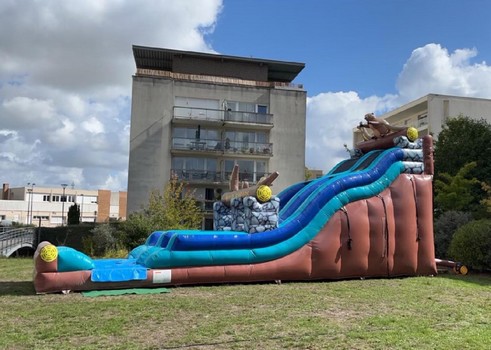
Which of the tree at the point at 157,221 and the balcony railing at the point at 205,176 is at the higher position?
the balcony railing at the point at 205,176

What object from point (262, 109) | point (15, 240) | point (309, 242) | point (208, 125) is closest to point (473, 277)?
point (309, 242)

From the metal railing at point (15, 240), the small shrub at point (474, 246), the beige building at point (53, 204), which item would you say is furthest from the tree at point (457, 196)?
the beige building at point (53, 204)

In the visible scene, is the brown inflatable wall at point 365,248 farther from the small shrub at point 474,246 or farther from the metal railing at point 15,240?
the metal railing at point 15,240

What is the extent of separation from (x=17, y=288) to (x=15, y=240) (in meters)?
24.7

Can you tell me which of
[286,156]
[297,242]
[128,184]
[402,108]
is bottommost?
[297,242]

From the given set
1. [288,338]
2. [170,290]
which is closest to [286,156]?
[170,290]

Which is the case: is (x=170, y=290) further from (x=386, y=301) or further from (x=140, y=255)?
(x=386, y=301)

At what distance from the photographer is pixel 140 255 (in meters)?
10.2

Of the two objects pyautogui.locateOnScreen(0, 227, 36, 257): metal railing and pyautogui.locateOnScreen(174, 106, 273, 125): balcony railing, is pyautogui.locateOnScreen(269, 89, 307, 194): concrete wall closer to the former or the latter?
pyautogui.locateOnScreen(174, 106, 273, 125): balcony railing

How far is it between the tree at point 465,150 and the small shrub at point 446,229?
30.5 feet

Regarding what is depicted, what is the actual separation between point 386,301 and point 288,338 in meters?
3.01

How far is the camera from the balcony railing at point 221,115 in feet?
111

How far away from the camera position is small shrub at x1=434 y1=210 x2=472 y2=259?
1459 cm

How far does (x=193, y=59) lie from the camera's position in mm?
36562
